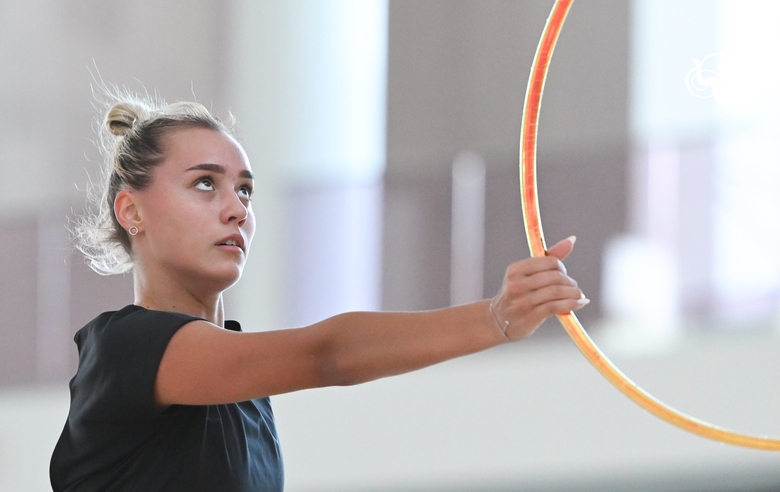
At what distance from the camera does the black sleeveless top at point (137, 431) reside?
1152 millimetres

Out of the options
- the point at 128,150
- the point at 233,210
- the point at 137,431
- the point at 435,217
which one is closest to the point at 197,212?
the point at 233,210

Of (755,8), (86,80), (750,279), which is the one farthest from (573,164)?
(86,80)

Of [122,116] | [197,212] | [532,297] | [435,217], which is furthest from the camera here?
[435,217]

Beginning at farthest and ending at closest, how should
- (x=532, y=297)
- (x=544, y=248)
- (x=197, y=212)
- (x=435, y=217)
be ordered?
(x=435, y=217)
(x=197, y=212)
(x=544, y=248)
(x=532, y=297)

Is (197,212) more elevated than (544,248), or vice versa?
(197,212)

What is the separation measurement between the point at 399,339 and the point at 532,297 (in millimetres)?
141

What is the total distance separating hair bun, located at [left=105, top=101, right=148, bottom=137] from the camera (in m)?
1.46

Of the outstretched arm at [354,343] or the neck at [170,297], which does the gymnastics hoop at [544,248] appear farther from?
the neck at [170,297]

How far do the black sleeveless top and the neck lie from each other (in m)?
0.10

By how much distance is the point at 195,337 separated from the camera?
1139 millimetres

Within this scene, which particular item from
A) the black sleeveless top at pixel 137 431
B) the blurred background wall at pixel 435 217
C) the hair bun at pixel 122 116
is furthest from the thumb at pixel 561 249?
the blurred background wall at pixel 435 217

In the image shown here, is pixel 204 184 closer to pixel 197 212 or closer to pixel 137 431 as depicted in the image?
pixel 197 212

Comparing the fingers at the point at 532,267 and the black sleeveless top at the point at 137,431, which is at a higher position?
the fingers at the point at 532,267

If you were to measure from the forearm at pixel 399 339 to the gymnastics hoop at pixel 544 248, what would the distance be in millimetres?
134
